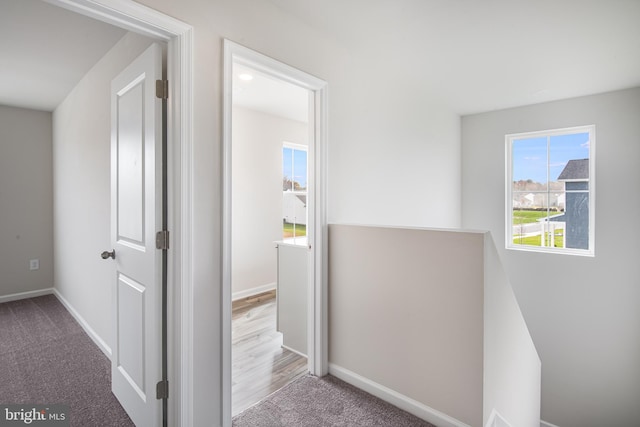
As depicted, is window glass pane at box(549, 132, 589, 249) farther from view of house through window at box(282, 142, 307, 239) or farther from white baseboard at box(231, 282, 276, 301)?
white baseboard at box(231, 282, 276, 301)

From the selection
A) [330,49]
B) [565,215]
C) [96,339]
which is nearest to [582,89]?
[565,215]

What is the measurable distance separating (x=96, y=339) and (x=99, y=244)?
2.81 feet

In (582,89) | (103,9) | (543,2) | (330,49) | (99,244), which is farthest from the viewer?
(582,89)

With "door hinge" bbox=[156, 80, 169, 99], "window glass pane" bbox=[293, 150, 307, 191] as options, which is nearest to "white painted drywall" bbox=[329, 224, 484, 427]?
"door hinge" bbox=[156, 80, 169, 99]

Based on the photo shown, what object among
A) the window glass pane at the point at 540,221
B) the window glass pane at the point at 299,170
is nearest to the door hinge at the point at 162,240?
the window glass pane at the point at 299,170

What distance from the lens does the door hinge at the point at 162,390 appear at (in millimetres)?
1574

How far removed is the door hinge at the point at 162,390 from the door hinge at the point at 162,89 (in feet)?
4.73

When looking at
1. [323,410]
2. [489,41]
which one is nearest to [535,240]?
[489,41]

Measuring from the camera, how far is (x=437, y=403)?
1.78 metres

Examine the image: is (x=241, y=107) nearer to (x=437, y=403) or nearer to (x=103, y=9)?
(x=103, y=9)

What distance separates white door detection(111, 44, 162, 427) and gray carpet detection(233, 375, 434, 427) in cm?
58

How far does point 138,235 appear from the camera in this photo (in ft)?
5.58

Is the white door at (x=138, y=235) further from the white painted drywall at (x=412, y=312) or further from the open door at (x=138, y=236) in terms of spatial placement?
the white painted drywall at (x=412, y=312)

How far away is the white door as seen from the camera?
1562 mm
